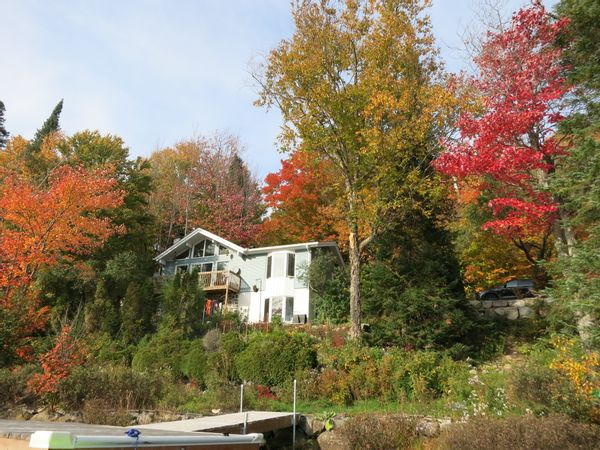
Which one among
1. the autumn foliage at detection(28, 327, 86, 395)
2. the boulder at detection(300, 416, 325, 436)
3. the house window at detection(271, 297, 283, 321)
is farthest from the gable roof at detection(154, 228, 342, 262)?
the boulder at detection(300, 416, 325, 436)

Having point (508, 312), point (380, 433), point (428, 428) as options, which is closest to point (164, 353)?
point (380, 433)

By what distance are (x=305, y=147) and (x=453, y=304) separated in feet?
25.4

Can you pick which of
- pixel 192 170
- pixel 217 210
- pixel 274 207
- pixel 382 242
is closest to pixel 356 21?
pixel 382 242

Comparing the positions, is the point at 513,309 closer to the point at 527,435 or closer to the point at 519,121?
the point at 519,121

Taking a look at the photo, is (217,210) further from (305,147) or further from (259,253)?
(305,147)

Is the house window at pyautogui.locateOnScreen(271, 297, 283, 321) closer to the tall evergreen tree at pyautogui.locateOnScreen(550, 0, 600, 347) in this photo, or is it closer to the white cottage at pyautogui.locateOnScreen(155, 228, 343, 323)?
the white cottage at pyautogui.locateOnScreen(155, 228, 343, 323)

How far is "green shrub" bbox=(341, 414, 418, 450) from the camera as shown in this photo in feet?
27.6

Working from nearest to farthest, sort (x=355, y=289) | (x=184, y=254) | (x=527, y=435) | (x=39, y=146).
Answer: (x=527, y=435)
(x=355, y=289)
(x=184, y=254)
(x=39, y=146)

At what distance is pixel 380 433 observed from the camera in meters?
8.48

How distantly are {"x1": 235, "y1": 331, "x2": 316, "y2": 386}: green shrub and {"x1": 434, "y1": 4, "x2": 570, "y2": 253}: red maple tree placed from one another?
7065 mm

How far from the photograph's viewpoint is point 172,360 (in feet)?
54.5

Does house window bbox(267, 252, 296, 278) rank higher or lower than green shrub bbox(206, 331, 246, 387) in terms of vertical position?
higher

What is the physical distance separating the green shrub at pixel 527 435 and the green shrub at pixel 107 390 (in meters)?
8.29

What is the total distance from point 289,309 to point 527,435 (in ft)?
62.9
